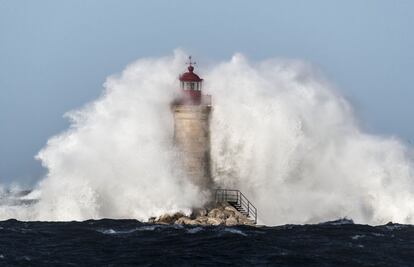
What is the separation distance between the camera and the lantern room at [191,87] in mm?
37125

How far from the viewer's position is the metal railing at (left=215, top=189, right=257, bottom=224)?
1490 inches

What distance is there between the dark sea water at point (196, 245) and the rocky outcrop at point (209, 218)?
1.17 m

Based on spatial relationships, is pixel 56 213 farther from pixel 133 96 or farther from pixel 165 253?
pixel 165 253

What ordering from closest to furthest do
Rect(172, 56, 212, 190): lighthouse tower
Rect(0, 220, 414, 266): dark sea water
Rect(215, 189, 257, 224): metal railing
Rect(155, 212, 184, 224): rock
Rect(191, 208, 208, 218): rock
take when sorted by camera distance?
Rect(0, 220, 414, 266): dark sea water, Rect(155, 212, 184, 224): rock, Rect(191, 208, 208, 218): rock, Rect(172, 56, 212, 190): lighthouse tower, Rect(215, 189, 257, 224): metal railing

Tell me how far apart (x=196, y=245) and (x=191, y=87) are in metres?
9.92

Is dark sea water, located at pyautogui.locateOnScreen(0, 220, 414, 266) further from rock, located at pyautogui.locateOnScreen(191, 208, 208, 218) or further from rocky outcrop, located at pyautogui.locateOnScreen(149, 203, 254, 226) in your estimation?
rock, located at pyautogui.locateOnScreen(191, 208, 208, 218)

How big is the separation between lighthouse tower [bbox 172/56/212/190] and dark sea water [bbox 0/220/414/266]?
139 inches

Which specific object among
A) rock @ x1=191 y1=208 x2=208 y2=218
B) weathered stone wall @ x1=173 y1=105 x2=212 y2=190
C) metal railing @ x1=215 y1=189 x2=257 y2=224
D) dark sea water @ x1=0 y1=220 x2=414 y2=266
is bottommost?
dark sea water @ x1=0 y1=220 x2=414 y2=266

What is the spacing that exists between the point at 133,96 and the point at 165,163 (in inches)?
177

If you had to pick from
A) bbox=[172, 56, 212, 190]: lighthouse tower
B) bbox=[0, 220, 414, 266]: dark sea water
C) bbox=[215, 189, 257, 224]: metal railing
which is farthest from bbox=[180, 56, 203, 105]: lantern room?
bbox=[0, 220, 414, 266]: dark sea water

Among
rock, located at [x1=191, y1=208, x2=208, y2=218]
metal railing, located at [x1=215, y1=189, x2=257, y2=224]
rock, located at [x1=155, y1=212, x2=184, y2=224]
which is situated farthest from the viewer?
metal railing, located at [x1=215, y1=189, x2=257, y2=224]

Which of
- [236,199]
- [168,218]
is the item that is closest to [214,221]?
[168,218]

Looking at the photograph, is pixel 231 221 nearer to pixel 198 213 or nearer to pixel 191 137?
pixel 198 213

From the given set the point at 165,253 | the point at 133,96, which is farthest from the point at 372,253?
the point at 133,96
